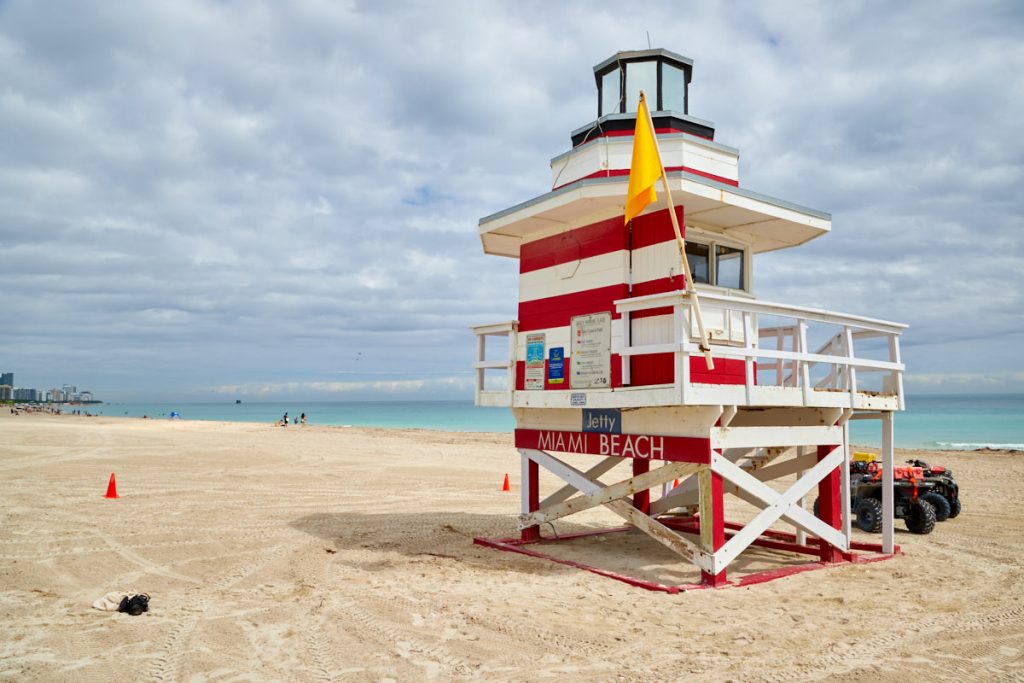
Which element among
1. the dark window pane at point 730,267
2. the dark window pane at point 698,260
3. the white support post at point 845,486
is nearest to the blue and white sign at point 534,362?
the dark window pane at point 698,260

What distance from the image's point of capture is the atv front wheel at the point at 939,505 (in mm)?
13461

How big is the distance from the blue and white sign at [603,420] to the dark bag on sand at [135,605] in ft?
18.7

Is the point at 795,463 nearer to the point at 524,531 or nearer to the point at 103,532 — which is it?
the point at 524,531

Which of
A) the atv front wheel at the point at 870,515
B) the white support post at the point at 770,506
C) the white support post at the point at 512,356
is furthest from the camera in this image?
the atv front wheel at the point at 870,515

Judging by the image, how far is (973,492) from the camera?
18453 mm

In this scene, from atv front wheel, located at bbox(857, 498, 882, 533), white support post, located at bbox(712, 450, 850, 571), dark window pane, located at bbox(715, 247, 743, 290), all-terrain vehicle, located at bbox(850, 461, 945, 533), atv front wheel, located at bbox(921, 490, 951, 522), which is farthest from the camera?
atv front wheel, located at bbox(921, 490, 951, 522)

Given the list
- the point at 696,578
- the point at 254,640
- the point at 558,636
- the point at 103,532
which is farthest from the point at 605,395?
the point at 103,532

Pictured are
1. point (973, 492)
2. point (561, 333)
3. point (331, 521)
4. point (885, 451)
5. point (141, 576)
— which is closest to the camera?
point (141, 576)

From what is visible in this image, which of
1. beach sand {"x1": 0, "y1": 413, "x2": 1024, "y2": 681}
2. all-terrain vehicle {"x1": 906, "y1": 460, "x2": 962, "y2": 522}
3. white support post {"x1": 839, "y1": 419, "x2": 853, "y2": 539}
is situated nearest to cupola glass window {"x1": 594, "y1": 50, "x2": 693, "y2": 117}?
white support post {"x1": 839, "y1": 419, "x2": 853, "y2": 539}

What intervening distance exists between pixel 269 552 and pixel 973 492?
1781cm

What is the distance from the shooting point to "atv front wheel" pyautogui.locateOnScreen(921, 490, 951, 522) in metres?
13.5

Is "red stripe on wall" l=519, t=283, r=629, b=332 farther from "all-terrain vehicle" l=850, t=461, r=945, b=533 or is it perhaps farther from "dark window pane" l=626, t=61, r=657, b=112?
"all-terrain vehicle" l=850, t=461, r=945, b=533

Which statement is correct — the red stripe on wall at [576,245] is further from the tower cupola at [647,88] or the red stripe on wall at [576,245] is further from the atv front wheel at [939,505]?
the atv front wheel at [939,505]

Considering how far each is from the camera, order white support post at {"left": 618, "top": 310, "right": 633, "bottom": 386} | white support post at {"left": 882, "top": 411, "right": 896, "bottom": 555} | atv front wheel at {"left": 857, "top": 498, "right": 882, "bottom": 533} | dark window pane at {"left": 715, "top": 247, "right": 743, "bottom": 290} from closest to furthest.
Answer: white support post at {"left": 618, "top": 310, "right": 633, "bottom": 386} < dark window pane at {"left": 715, "top": 247, "right": 743, "bottom": 290} < white support post at {"left": 882, "top": 411, "right": 896, "bottom": 555} < atv front wheel at {"left": 857, "top": 498, "right": 882, "bottom": 533}
